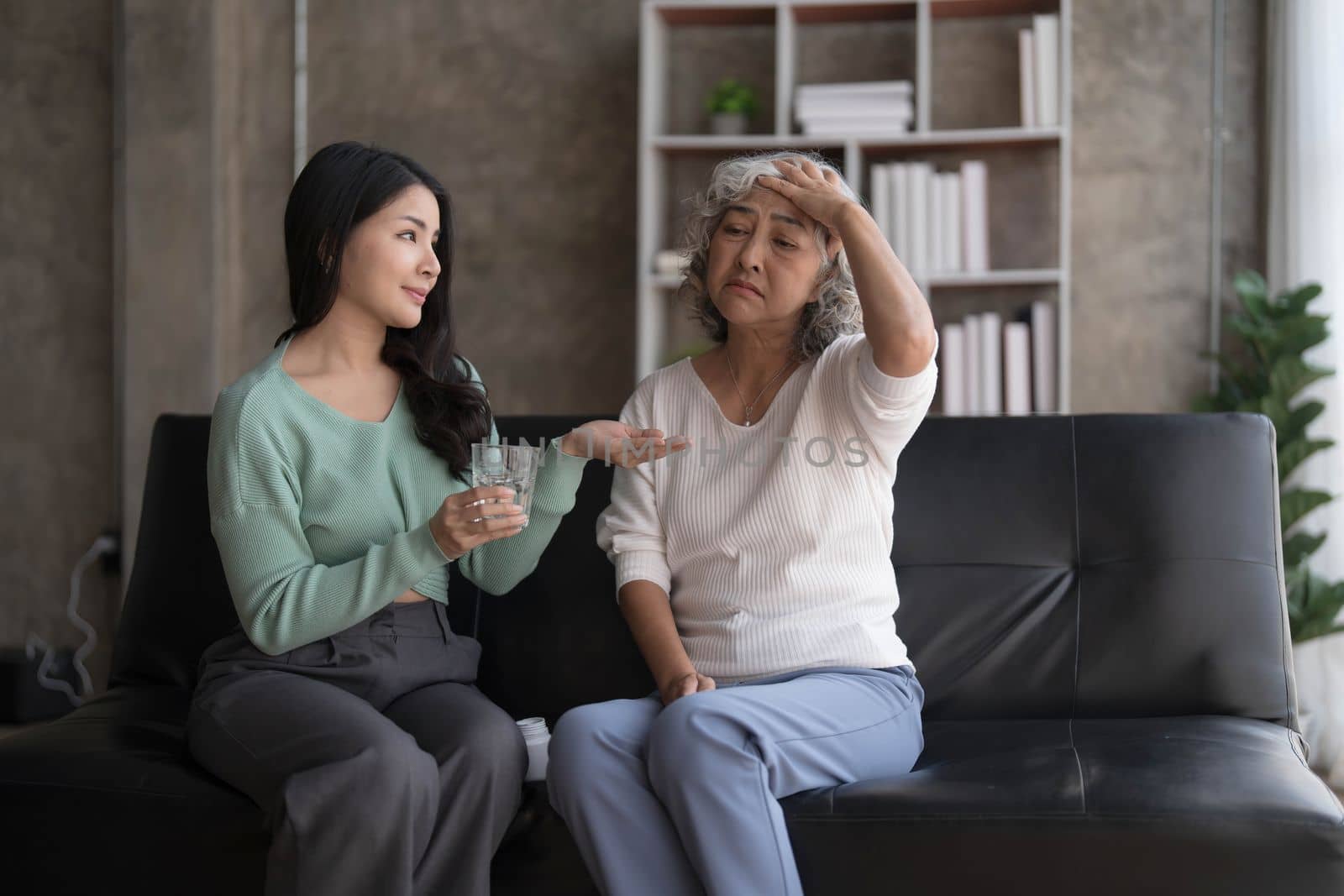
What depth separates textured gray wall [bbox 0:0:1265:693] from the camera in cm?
399

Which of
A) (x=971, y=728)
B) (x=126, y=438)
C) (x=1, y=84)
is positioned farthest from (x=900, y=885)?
(x=1, y=84)

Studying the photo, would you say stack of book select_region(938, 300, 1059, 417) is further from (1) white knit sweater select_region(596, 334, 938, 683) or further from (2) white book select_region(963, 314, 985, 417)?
(1) white knit sweater select_region(596, 334, 938, 683)

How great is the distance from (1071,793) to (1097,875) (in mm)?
103

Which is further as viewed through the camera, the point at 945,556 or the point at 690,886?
the point at 945,556

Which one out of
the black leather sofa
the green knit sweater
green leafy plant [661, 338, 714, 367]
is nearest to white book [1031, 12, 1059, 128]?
green leafy plant [661, 338, 714, 367]

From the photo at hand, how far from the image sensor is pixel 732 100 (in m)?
3.98

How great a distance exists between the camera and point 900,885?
1.65 meters

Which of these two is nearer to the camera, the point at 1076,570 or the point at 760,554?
the point at 760,554

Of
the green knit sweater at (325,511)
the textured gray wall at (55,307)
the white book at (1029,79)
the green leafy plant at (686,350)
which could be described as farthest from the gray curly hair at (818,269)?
the textured gray wall at (55,307)

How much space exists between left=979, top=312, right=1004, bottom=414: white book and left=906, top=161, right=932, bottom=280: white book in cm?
25

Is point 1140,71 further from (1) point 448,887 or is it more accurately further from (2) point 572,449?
(1) point 448,887

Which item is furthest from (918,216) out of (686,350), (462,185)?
(462,185)

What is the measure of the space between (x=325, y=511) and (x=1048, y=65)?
278 cm

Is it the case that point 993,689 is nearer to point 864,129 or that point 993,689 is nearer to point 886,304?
point 886,304
